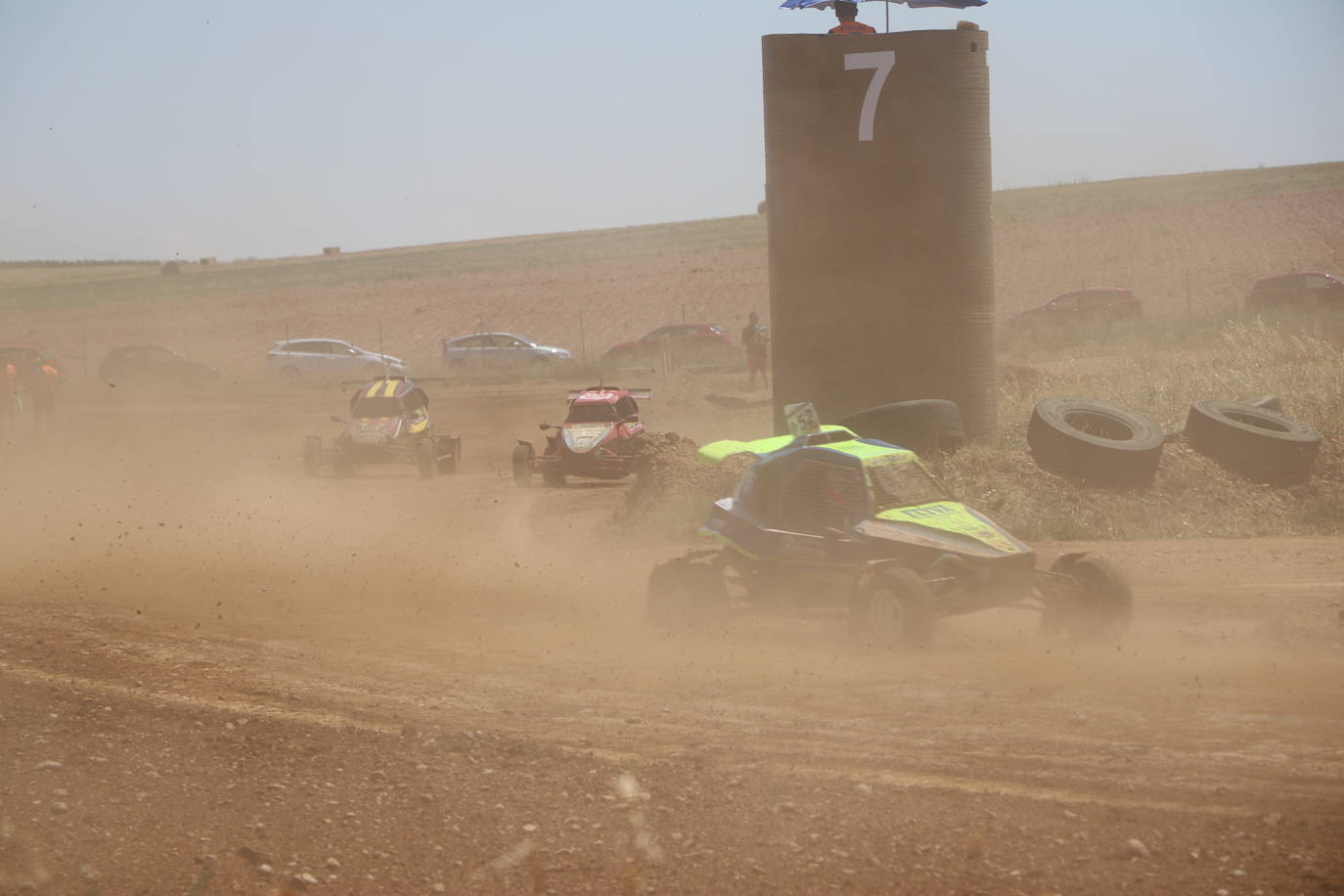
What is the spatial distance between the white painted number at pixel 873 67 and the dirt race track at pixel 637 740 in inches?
212

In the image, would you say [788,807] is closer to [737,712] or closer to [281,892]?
[737,712]

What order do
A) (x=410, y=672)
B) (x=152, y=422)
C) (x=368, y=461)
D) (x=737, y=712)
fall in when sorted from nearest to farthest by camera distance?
(x=737, y=712) < (x=410, y=672) < (x=368, y=461) < (x=152, y=422)

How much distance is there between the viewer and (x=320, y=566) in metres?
12.9

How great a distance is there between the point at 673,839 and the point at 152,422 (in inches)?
1116

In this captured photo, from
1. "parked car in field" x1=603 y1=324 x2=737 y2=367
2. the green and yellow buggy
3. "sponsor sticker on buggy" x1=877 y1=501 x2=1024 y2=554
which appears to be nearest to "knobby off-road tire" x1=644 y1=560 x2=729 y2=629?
the green and yellow buggy

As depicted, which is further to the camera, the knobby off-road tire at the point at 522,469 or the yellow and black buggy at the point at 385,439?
the yellow and black buggy at the point at 385,439

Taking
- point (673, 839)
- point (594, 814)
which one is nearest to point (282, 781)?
point (594, 814)

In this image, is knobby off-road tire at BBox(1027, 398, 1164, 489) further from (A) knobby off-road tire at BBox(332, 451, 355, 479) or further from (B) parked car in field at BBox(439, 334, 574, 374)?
(B) parked car in field at BBox(439, 334, 574, 374)

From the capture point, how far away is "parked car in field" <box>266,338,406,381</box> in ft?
137

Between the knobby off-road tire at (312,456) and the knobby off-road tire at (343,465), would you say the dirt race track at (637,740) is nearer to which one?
the knobby off-road tire at (343,465)

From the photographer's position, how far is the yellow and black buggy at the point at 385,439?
20031mm

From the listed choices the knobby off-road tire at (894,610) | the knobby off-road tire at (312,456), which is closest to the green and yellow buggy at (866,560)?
the knobby off-road tire at (894,610)

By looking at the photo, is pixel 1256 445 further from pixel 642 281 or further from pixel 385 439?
pixel 642 281

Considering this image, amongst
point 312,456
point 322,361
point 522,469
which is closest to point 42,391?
point 312,456
